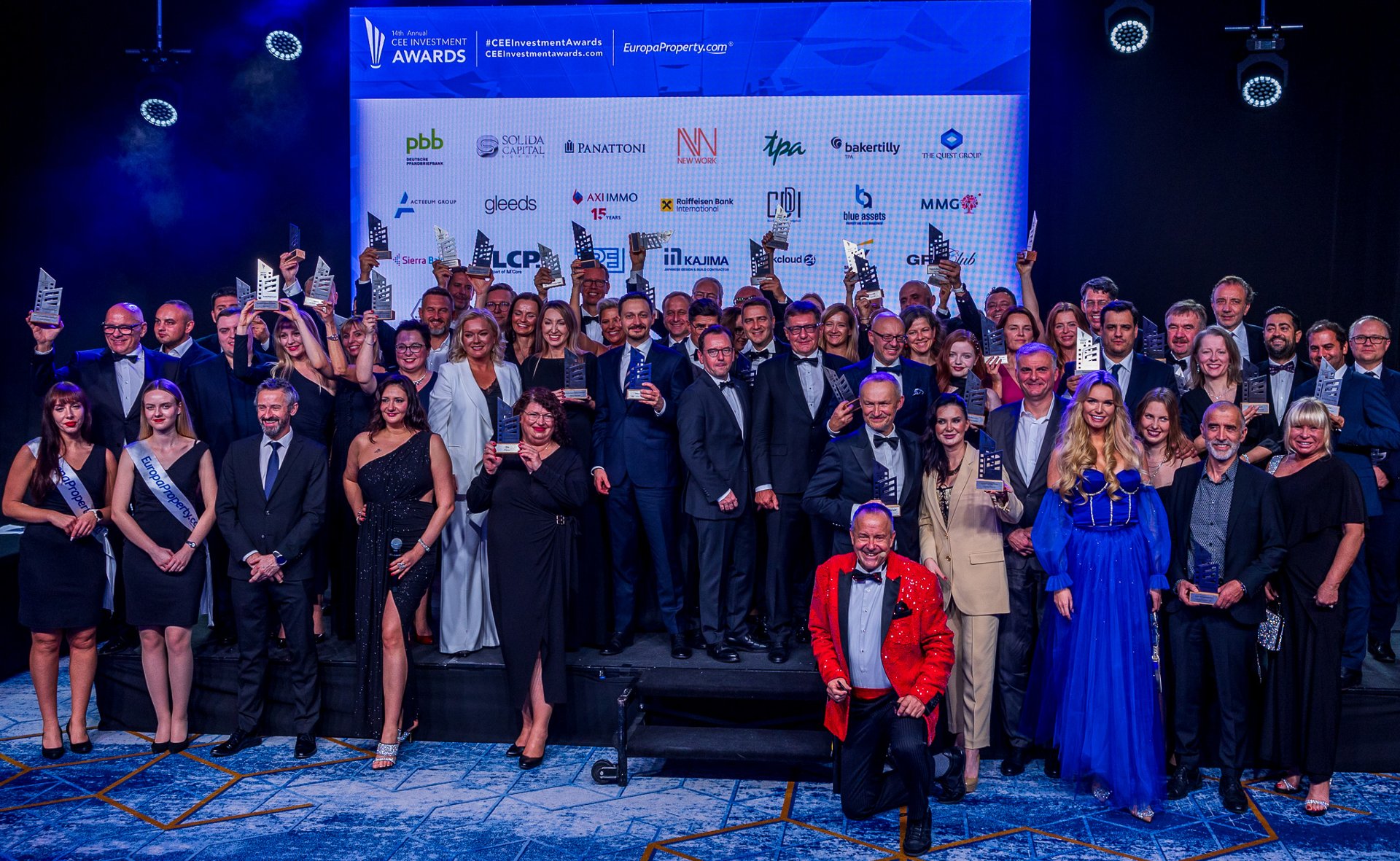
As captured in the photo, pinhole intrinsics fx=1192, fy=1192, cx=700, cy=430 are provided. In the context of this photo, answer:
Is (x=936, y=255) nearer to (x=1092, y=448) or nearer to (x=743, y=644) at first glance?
(x=1092, y=448)

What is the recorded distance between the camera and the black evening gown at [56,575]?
4.92 m

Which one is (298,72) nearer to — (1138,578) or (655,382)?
(655,382)

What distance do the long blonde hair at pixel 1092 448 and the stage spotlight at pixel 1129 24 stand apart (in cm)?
328

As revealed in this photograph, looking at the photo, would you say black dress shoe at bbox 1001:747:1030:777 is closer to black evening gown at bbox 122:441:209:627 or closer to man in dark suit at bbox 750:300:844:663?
man in dark suit at bbox 750:300:844:663

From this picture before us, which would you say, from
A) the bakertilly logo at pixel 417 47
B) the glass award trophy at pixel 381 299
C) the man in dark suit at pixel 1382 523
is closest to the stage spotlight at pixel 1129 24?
the man in dark suit at pixel 1382 523

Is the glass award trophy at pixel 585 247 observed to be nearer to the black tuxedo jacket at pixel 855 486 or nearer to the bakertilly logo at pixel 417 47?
the black tuxedo jacket at pixel 855 486

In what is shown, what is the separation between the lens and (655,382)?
535 centimetres

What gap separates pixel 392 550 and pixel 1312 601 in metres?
3.56

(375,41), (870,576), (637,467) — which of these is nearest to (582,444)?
(637,467)

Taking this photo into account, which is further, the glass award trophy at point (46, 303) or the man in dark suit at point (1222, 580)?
the glass award trophy at point (46, 303)

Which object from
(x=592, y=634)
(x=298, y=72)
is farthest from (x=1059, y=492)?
(x=298, y=72)

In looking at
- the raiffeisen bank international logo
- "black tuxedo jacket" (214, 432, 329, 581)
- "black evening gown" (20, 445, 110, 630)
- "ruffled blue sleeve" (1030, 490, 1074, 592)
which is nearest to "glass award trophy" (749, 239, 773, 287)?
"ruffled blue sleeve" (1030, 490, 1074, 592)

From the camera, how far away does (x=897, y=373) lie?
520 centimetres

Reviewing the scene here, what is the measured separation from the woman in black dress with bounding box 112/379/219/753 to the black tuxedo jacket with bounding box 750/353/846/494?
2343 mm
